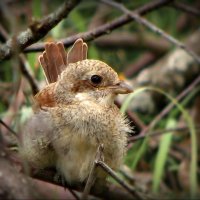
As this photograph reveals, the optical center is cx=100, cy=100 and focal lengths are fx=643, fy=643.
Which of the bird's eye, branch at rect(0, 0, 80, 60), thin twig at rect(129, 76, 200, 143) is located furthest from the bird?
thin twig at rect(129, 76, 200, 143)

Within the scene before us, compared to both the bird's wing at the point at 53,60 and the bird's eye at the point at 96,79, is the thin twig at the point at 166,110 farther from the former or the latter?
the bird's eye at the point at 96,79

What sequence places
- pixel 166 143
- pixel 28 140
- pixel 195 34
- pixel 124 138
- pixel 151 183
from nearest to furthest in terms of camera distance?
1. pixel 28 140
2. pixel 124 138
3. pixel 166 143
4. pixel 151 183
5. pixel 195 34

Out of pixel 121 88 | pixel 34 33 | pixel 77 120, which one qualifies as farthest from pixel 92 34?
pixel 34 33

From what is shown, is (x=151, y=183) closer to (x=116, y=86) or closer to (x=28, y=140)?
(x=116, y=86)

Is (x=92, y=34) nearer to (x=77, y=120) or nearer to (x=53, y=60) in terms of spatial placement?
(x=53, y=60)

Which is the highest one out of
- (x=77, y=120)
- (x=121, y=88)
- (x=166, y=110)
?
(x=121, y=88)

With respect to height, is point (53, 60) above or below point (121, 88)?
above

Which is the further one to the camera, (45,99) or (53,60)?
(53,60)

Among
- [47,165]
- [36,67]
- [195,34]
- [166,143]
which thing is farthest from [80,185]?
[195,34]
